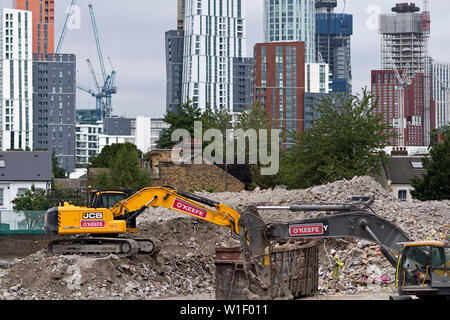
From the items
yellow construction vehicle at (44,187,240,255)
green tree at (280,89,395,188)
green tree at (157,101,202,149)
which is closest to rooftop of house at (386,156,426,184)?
green tree at (280,89,395,188)

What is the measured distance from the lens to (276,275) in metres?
22.6

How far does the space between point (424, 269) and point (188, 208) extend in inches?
344

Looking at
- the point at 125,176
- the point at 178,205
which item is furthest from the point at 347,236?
the point at 125,176

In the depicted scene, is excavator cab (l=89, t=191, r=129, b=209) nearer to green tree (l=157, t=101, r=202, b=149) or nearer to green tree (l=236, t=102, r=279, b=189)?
green tree (l=236, t=102, r=279, b=189)

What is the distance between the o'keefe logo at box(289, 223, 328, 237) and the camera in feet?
65.9

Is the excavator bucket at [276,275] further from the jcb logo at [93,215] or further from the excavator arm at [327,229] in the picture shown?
the jcb logo at [93,215]

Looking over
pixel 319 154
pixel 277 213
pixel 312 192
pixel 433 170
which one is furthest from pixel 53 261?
pixel 433 170

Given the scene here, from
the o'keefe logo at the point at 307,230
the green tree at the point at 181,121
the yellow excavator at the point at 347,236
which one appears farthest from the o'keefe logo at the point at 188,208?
the green tree at the point at 181,121

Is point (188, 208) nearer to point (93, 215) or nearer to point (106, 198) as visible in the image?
point (93, 215)

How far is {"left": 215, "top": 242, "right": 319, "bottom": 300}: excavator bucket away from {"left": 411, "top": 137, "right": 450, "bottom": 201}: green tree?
27228mm

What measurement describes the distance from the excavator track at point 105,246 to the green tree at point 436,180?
26084mm

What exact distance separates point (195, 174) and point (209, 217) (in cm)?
3184

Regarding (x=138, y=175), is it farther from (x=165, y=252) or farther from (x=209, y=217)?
(x=209, y=217)

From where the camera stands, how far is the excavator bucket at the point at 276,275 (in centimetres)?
2194
